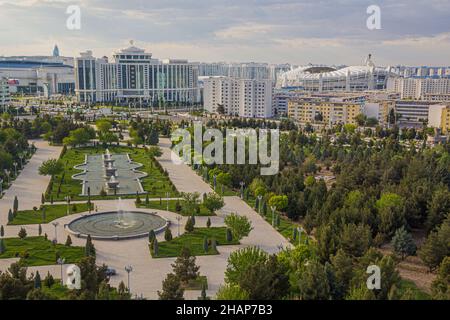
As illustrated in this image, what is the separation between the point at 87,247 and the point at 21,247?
167cm

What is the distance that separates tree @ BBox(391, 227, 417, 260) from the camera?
1031cm

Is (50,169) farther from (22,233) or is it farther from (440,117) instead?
(440,117)

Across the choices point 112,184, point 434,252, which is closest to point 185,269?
point 434,252

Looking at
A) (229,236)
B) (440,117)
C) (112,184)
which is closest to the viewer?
(229,236)

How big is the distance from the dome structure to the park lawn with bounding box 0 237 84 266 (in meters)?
42.6

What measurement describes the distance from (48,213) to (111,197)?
213cm

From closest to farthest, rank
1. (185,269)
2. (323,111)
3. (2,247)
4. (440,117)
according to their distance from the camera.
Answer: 1. (185,269)
2. (2,247)
3. (440,117)
4. (323,111)

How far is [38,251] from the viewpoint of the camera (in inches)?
415

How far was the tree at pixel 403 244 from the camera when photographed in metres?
10.3

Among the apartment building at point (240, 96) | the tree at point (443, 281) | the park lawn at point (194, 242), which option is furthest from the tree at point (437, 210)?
the apartment building at point (240, 96)

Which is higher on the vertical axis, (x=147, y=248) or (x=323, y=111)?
(x=323, y=111)
